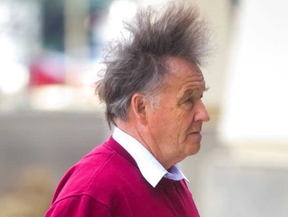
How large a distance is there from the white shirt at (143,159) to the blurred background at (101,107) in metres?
0.33

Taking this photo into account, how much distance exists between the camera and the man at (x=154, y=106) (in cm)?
261

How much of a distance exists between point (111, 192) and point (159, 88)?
459 mm

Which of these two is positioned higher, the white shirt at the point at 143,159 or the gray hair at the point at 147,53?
the gray hair at the point at 147,53

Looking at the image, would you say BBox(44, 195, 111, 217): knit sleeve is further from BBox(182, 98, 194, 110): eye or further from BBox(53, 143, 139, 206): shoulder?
BBox(182, 98, 194, 110): eye

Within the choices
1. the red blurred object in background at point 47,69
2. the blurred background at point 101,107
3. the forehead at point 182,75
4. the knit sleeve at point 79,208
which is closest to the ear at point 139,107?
the forehead at point 182,75

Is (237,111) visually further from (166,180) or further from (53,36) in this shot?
(53,36)

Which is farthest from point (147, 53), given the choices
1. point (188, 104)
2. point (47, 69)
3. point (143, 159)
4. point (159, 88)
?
point (47, 69)

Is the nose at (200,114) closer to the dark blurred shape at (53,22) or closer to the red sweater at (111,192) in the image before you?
the red sweater at (111,192)

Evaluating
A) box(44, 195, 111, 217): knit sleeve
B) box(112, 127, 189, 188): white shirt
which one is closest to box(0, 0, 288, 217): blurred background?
box(112, 127, 189, 188): white shirt

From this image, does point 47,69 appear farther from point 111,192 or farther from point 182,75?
point 111,192

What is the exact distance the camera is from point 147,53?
2697 mm

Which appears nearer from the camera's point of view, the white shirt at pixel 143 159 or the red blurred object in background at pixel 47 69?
the white shirt at pixel 143 159

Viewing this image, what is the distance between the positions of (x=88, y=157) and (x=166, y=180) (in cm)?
32

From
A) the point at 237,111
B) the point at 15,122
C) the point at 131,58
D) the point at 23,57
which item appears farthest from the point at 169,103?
the point at 23,57
